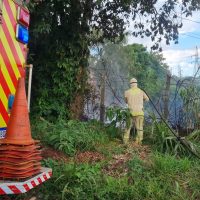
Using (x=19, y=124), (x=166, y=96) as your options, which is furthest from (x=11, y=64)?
(x=166, y=96)

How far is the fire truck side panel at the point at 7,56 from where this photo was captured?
424 centimetres

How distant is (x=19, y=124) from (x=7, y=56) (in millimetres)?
731

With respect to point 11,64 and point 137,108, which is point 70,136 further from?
point 11,64

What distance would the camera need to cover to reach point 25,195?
17.1 ft

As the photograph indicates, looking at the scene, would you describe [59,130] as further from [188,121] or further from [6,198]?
[188,121]

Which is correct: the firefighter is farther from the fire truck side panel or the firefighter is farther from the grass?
the fire truck side panel

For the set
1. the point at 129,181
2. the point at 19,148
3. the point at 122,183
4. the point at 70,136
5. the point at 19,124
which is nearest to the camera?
the point at 19,148

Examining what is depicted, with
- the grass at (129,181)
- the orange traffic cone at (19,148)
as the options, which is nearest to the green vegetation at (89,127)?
the grass at (129,181)

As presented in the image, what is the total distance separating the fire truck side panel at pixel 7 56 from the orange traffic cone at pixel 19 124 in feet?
0.45

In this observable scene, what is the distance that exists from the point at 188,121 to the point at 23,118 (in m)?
5.42

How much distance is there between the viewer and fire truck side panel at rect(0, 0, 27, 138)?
424 centimetres

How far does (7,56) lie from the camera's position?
435cm

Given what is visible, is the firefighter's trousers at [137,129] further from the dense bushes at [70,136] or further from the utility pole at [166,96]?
the utility pole at [166,96]

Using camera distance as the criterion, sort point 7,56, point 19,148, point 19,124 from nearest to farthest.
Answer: point 19,148 < point 19,124 < point 7,56
